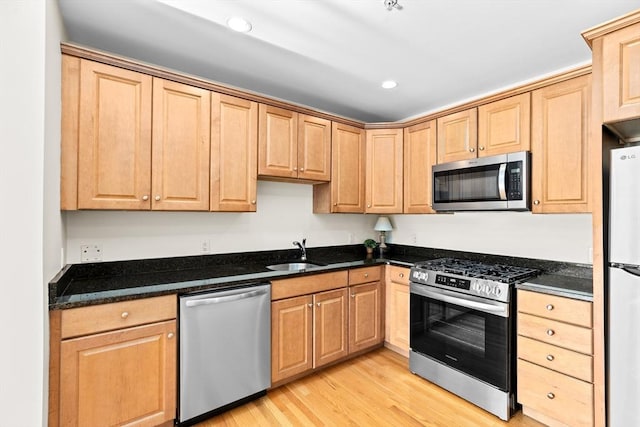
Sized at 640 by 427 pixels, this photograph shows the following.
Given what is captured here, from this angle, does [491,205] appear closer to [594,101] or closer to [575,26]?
[594,101]

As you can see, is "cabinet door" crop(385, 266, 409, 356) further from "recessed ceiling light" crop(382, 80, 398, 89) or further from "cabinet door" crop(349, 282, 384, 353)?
"recessed ceiling light" crop(382, 80, 398, 89)

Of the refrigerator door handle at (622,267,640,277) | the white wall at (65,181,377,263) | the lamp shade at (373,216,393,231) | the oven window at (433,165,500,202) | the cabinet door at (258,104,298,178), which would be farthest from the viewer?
the lamp shade at (373,216,393,231)

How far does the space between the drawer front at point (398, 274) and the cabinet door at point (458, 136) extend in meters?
1.09

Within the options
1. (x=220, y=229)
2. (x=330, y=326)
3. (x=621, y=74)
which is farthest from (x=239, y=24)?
(x=330, y=326)

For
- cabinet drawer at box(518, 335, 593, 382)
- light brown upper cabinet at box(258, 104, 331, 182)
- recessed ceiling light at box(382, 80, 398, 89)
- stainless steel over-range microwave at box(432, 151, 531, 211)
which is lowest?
cabinet drawer at box(518, 335, 593, 382)

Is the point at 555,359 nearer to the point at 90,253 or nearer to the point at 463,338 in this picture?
the point at 463,338

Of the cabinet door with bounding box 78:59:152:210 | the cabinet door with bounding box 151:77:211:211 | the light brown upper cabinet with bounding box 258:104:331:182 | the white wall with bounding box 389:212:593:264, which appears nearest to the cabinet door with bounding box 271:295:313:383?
the cabinet door with bounding box 151:77:211:211

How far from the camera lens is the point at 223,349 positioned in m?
2.06

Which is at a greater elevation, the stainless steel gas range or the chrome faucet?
the chrome faucet

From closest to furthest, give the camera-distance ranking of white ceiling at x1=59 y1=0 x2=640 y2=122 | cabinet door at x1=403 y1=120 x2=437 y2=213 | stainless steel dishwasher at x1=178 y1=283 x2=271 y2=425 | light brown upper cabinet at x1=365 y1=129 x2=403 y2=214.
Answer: white ceiling at x1=59 y1=0 x2=640 y2=122, stainless steel dishwasher at x1=178 y1=283 x2=271 y2=425, cabinet door at x1=403 y1=120 x2=437 y2=213, light brown upper cabinet at x1=365 y1=129 x2=403 y2=214

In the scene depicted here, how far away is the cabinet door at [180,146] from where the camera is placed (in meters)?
2.10

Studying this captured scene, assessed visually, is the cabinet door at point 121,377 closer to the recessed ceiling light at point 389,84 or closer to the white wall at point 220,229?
the white wall at point 220,229

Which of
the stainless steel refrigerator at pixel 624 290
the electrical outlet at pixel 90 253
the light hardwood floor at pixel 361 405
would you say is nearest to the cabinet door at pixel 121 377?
the light hardwood floor at pixel 361 405

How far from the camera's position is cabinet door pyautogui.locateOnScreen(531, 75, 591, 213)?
2074mm
